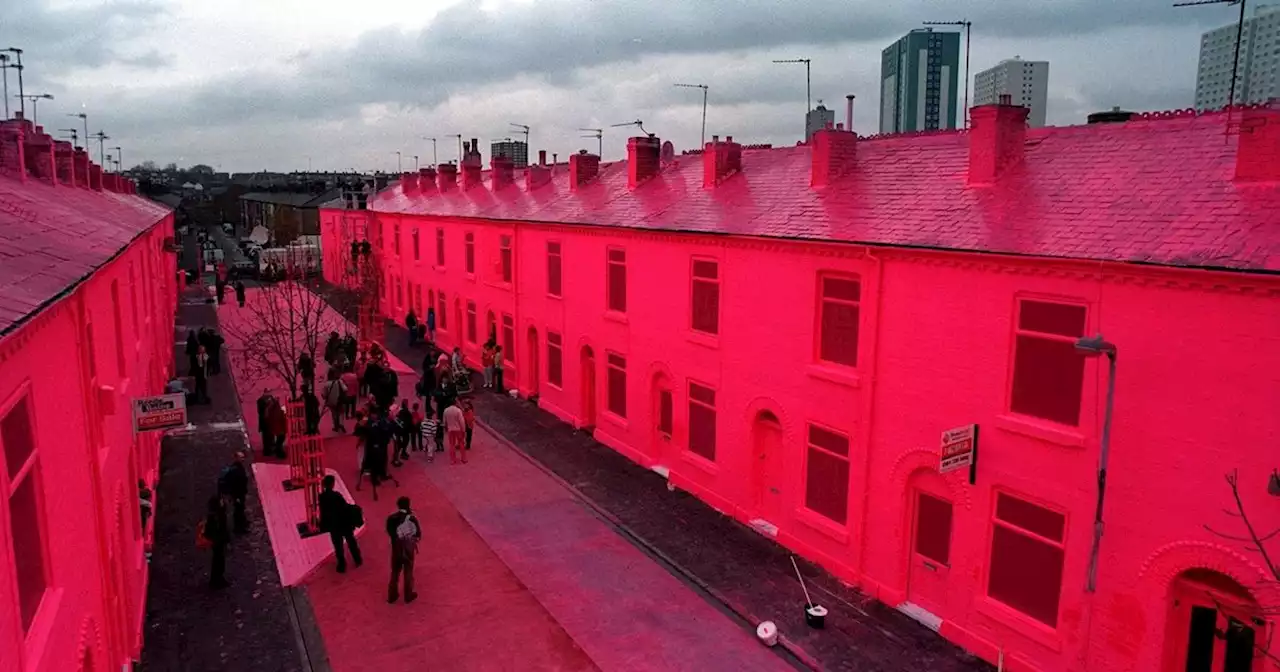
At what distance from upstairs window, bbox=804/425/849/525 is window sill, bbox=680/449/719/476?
2.78 metres

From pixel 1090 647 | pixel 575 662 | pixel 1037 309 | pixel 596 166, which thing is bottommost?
pixel 575 662

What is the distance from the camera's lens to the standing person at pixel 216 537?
1331 centimetres

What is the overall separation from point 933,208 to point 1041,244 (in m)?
2.45

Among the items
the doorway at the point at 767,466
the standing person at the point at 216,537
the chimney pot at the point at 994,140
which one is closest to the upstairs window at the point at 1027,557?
the doorway at the point at 767,466

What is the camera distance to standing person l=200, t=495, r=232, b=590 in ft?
43.7

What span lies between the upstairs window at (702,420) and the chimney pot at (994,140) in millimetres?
6997

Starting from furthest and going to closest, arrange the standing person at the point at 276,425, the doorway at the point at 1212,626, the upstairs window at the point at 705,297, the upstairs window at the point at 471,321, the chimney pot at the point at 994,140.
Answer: the upstairs window at the point at 471,321 < the standing person at the point at 276,425 < the upstairs window at the point at 705,297 < the chimney pot at the point at 994,140 < the doorway at the point at 1212,626

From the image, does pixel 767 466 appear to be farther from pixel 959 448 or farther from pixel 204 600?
pixel 204 600

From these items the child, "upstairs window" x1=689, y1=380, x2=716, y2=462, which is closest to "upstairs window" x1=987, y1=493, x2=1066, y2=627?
"upstairs window" x1=689, y1=380, x2=716, y2=462

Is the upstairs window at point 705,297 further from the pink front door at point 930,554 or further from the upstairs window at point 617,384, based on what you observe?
the pink front door at point 930,554

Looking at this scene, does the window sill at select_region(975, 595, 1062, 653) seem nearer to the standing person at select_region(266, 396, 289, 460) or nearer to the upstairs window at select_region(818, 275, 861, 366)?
the upstairs window at select_region(818, 275, 861, 366)

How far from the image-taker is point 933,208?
1295cm

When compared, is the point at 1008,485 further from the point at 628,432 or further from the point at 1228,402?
the point at 628,432

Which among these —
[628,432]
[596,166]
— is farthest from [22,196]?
[596,166]
